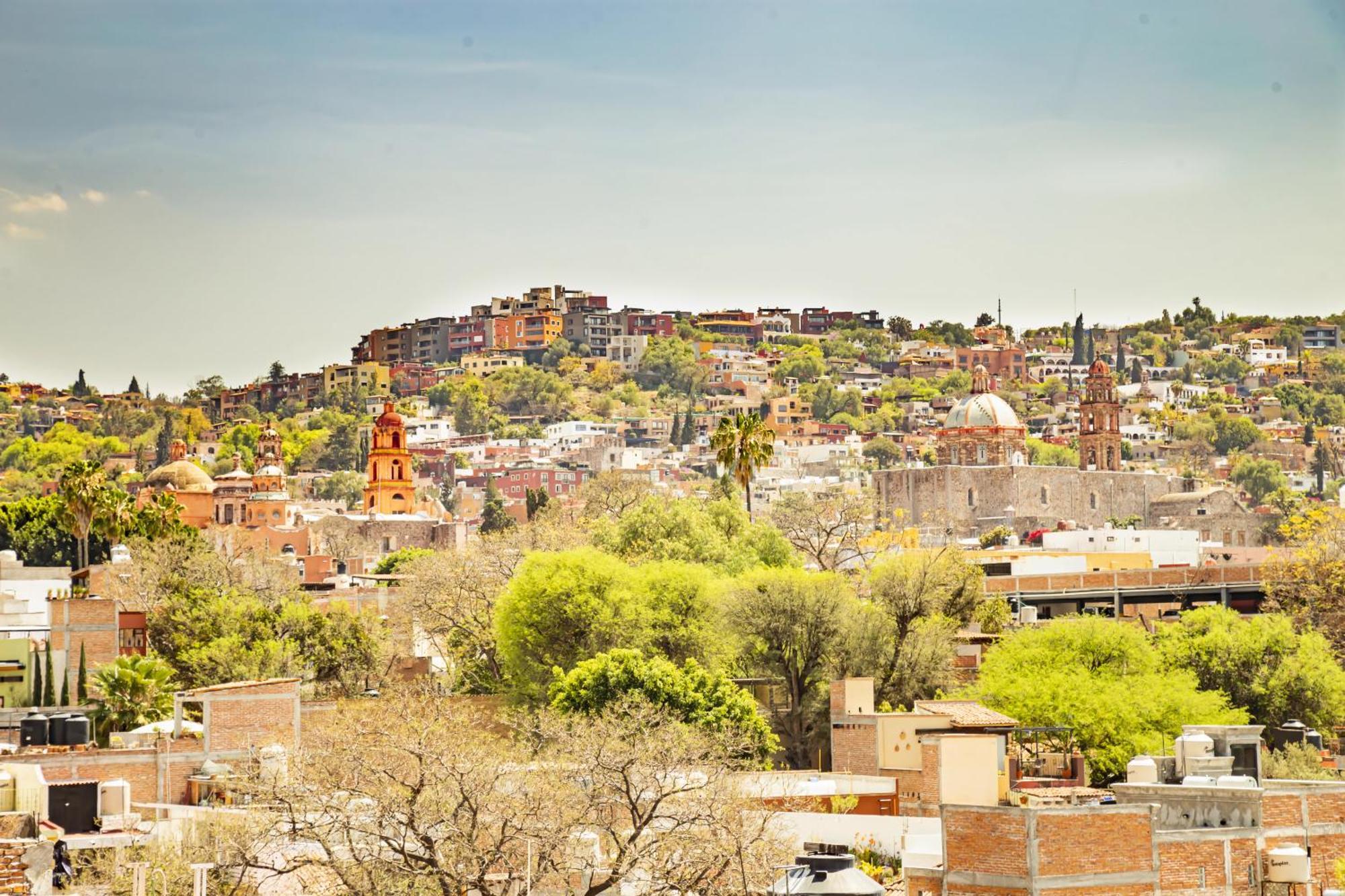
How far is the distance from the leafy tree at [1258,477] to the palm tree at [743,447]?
95789mm

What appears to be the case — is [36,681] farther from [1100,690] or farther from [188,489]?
[188,489]

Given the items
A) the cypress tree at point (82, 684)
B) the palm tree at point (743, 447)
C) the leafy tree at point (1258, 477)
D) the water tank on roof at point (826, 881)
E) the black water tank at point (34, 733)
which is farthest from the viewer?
the leafy tree at point (1258, 477)

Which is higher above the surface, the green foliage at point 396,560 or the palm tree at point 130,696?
the green foliage at point 396,560

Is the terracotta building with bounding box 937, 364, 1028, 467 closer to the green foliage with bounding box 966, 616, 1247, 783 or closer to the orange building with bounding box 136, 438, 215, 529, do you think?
the orange building with bounding box 136, 438, 215, 529

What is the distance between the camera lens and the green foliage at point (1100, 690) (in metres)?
42.1

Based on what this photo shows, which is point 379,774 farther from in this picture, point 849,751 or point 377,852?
point 849,751

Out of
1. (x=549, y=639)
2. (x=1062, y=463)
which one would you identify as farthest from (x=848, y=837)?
(x=1062, y=463)

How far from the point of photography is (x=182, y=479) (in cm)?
11681

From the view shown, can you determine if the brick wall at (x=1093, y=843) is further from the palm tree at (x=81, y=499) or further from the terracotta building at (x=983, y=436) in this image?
the terracotta building at (x=983, y=436)

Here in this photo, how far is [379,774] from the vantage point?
26750mm

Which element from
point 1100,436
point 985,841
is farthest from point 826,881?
point 1100,436

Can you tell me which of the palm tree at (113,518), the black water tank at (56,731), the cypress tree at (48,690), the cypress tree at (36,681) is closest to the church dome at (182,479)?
the palm tree at (113,518)

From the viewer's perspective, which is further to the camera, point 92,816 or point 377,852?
point 92,816

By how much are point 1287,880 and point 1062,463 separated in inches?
5937
